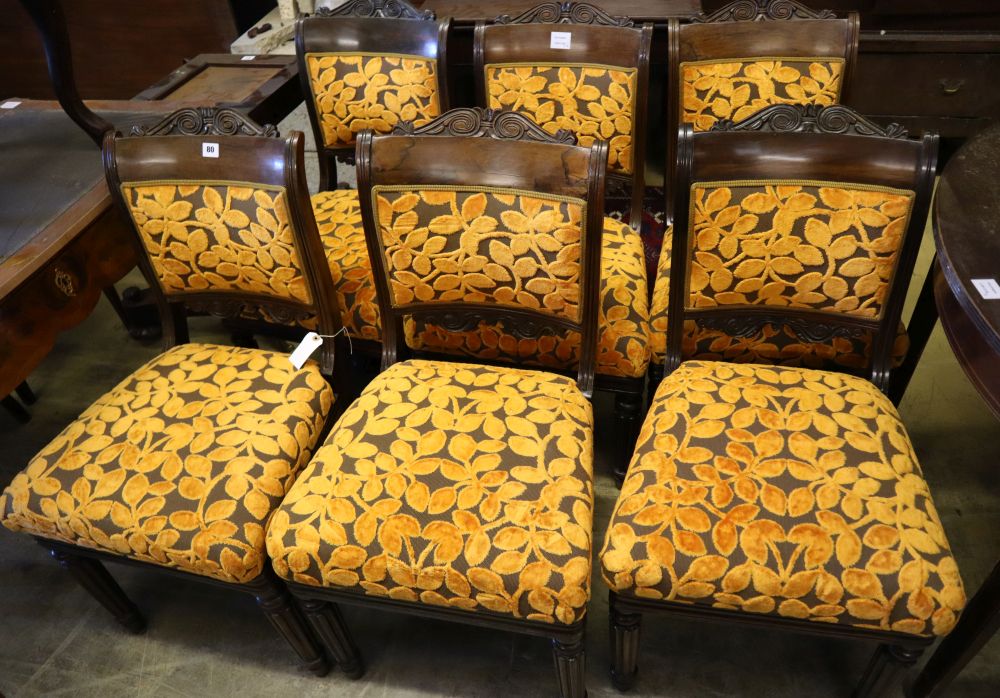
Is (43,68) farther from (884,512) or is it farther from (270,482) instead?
(884,512)

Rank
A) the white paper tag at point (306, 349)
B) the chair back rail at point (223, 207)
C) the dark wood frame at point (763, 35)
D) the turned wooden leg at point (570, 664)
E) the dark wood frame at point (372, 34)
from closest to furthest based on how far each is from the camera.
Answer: the turned wooden leg at point (570, 664) → the chair back rail at point (223, 207) → the white paper tag at point (306, 349) → the dark wood frame at point (763, 35) → the dark wood frame at point (372, 34)

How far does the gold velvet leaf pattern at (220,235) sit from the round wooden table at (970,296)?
102 cm

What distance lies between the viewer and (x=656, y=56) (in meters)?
2.10

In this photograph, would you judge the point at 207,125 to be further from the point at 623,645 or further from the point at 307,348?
the point at 623,645

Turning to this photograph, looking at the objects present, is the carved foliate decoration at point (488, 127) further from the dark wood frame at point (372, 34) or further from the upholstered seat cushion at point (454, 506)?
the dark wood frame at point (372, 34)

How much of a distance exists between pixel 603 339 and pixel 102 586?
103 cm

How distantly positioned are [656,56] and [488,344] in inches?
51.3

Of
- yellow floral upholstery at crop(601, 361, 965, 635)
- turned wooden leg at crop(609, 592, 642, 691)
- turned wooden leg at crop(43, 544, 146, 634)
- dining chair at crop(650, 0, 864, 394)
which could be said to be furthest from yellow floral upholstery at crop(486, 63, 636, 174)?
turned wooden leg at crop(43, 544, 146, 634)

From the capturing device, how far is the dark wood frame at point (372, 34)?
61.2 inches

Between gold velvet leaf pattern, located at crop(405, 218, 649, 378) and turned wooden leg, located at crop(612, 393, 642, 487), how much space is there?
7 cm

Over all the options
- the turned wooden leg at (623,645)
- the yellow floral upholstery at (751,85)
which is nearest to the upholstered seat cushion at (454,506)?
the turned wooden leg at (623,645)

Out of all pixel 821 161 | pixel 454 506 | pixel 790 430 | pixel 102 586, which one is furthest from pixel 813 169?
pixel 102 586

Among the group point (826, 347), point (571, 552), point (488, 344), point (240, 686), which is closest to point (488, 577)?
point (571, 552)

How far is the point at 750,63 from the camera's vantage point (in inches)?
56.7
